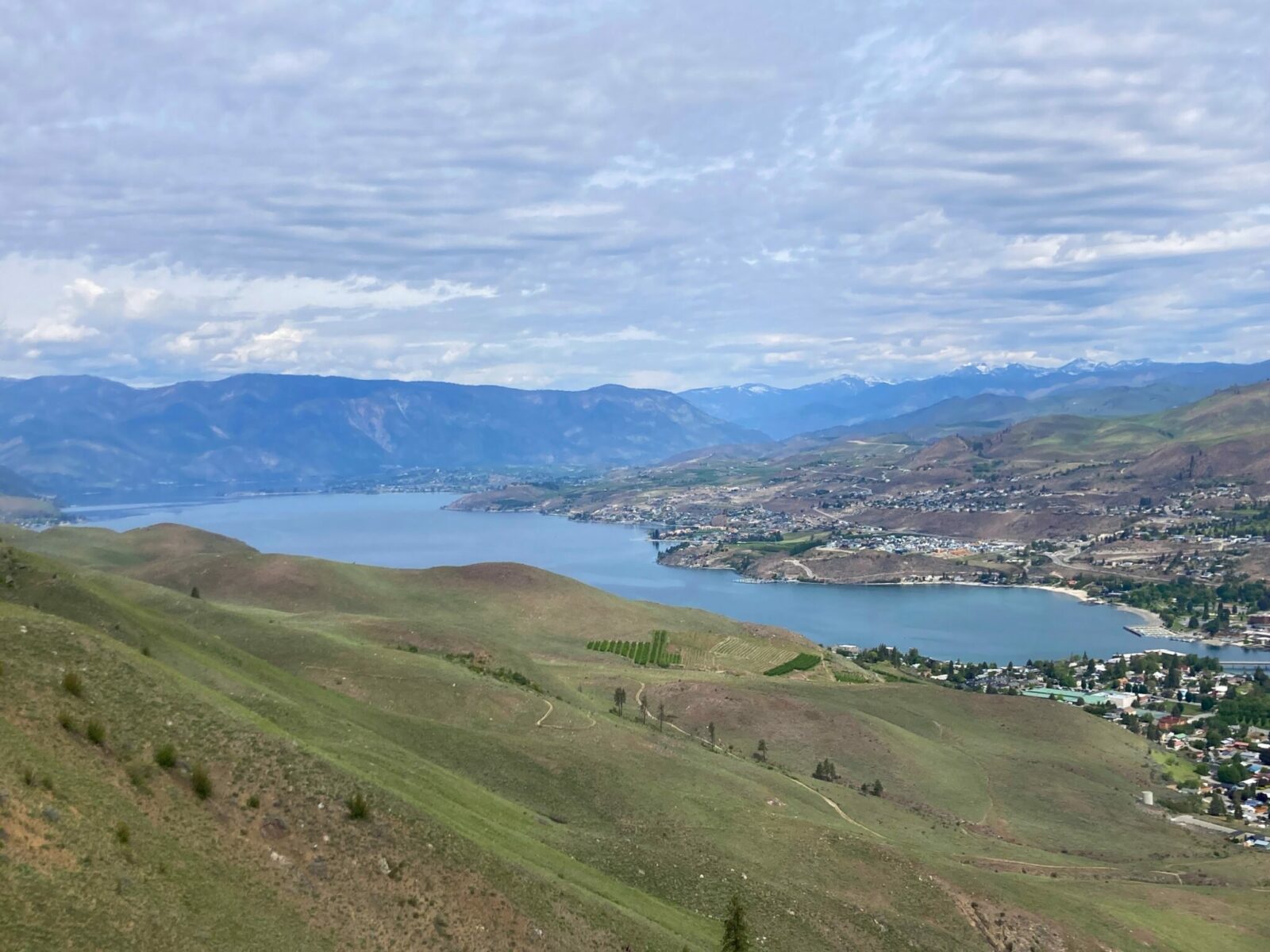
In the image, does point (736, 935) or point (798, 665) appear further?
point (798, 665)

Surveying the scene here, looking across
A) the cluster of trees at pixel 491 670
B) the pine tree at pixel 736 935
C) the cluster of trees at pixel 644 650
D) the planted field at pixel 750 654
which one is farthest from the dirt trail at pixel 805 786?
the planted field at pixel 750 654

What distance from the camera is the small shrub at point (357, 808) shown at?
91.1 feet

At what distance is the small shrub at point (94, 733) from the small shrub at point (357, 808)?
6.69m

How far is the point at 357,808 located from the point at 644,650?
81.3 m

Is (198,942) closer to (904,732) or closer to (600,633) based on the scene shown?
(904,732)

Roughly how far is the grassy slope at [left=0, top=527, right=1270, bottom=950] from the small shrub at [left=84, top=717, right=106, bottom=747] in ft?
1.35

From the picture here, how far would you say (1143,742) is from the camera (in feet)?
330

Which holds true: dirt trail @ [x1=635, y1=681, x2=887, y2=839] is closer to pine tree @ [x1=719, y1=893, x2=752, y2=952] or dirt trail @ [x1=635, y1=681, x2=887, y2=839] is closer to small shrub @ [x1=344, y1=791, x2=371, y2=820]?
pine tree @ [x1=719, y1=893, x2=752, y2=952]

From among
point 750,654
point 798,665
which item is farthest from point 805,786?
point 750,654

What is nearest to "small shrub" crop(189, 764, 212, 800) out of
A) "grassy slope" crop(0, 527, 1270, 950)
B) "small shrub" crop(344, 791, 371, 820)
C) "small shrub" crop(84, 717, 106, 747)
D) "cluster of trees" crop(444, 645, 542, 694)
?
"grassy slope" crop(0, 527, 1270, 950)

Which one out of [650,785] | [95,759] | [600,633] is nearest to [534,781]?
[650,785]

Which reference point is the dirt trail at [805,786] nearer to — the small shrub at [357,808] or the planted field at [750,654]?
the planted field at [750,654]

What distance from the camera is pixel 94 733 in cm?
2516

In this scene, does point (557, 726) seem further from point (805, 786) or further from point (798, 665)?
point (798, 665)
